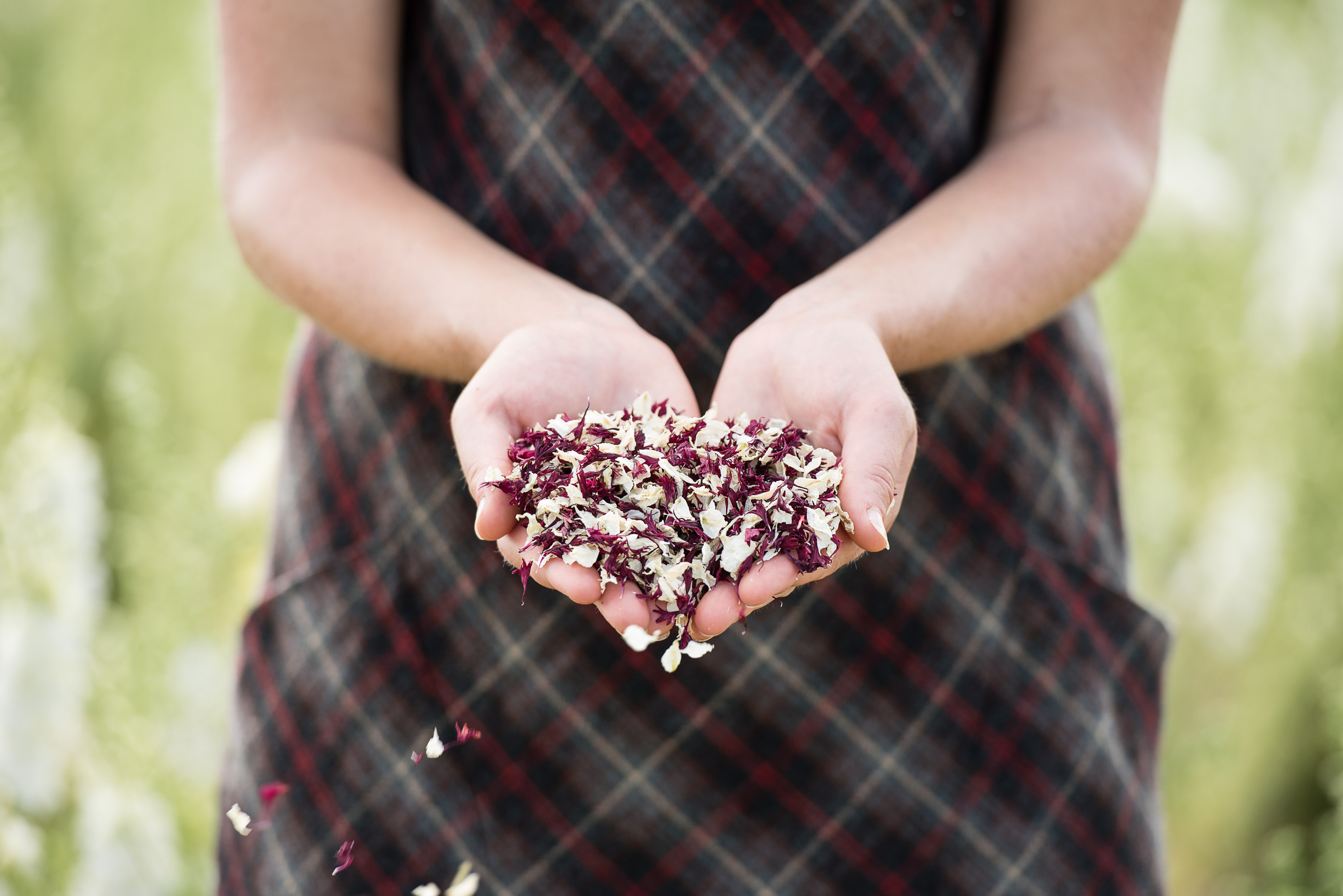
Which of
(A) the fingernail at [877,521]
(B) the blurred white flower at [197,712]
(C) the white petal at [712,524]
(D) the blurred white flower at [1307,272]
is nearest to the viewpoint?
(A) the fingernail at [877,521]

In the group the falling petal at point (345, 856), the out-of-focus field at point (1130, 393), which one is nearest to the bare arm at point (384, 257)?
the falling petal at point (345, 856)

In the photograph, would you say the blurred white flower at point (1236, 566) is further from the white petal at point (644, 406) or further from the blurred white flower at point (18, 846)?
the blurred white flower at point (18, 846)

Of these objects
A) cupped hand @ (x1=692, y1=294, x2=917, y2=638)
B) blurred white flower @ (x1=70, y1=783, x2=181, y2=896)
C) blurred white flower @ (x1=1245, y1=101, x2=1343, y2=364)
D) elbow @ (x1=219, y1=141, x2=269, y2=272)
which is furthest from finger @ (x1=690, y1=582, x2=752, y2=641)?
blurred white flower @ (x1=1245, y1=101, x2=1343, y2=364)

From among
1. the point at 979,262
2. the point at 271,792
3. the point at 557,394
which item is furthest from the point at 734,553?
the point at 271,792

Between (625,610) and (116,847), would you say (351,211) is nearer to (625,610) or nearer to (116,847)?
(625,610)

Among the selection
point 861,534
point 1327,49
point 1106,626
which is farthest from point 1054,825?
point 1327,49

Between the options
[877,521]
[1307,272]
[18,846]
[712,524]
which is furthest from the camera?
[1307,272]
